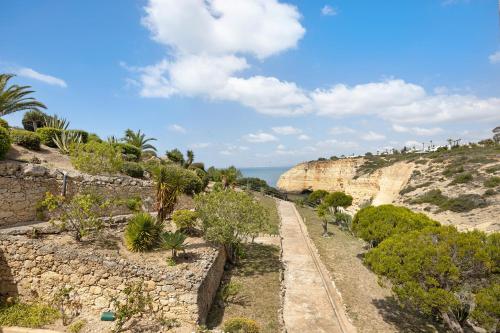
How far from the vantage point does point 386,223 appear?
15.9 m

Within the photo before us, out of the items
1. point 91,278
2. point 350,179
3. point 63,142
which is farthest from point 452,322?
point 350,179

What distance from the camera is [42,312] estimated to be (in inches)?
382

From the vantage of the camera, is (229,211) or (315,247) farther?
(315,247)

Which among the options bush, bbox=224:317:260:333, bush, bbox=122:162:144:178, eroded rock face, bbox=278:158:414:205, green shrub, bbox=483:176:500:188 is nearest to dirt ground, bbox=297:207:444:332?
bush, bbox=224:317:260:333

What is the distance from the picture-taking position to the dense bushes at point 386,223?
1526 cm

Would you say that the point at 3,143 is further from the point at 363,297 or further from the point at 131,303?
the point at 363,297

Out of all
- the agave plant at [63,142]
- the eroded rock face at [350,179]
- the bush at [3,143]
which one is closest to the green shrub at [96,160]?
the bush at [3,143]

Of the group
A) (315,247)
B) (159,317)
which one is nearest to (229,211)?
(159,317)

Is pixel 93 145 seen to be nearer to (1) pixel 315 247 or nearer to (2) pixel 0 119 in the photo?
(2) pixel 0 119

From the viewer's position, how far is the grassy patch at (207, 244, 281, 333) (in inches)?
387

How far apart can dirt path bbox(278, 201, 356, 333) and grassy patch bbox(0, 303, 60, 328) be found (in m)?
7.88

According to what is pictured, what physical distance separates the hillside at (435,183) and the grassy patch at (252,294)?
18173 millimetres

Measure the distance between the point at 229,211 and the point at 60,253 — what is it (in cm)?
677

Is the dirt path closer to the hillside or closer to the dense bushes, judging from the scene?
the dense bushes
